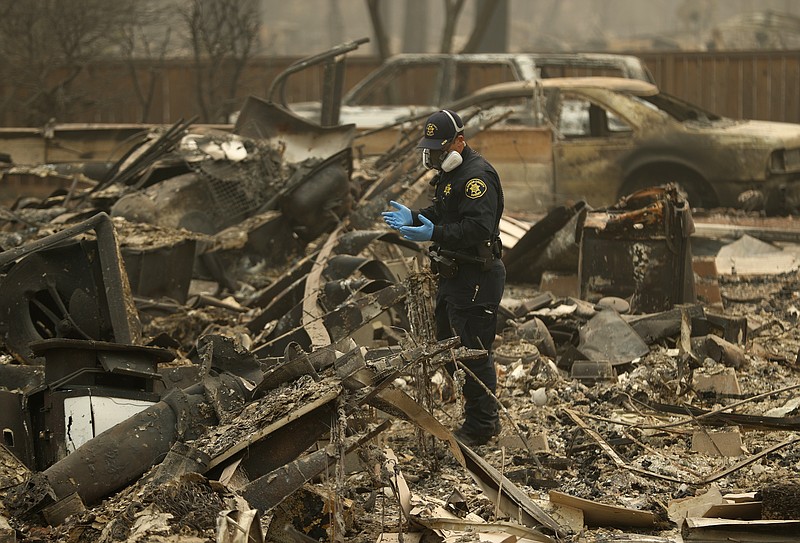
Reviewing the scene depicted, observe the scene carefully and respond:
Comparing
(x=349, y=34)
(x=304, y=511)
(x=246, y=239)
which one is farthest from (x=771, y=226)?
(x=349, y=34)

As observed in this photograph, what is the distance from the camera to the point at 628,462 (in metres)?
5.42

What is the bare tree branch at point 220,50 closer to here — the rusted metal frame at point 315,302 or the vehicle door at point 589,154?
the vehicle door at point 589,154

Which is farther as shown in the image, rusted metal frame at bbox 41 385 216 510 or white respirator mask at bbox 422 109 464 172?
white respirator mask at bbox 422 109 464 172

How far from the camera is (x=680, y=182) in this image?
12055mm

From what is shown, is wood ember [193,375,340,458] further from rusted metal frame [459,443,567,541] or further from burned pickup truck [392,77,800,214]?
burned pickup truck [392,77,800,214]

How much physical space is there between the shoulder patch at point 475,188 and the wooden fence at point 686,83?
12.2 metres

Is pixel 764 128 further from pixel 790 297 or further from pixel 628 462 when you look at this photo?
pixel 628 462

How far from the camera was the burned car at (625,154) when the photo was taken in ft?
38.3

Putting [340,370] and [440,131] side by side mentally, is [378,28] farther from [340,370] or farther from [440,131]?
[340,370]

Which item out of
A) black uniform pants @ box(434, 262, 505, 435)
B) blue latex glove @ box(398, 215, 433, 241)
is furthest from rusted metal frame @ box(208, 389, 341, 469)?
black uniform pants @ box(434, 262, 505, 435)

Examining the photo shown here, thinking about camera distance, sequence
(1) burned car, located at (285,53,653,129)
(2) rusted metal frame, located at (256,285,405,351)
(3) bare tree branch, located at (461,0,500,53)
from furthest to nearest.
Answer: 1. (3) bare tree branch, located at (461,0,500,53)
2. (1) burned car, located at (285,53,653,129)
3. (2) rusted metal frame, located at (256,285,405,351)

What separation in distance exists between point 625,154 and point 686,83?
6.61 metres

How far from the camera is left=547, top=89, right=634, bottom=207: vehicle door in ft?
38.7

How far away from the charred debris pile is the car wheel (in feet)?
9.06
